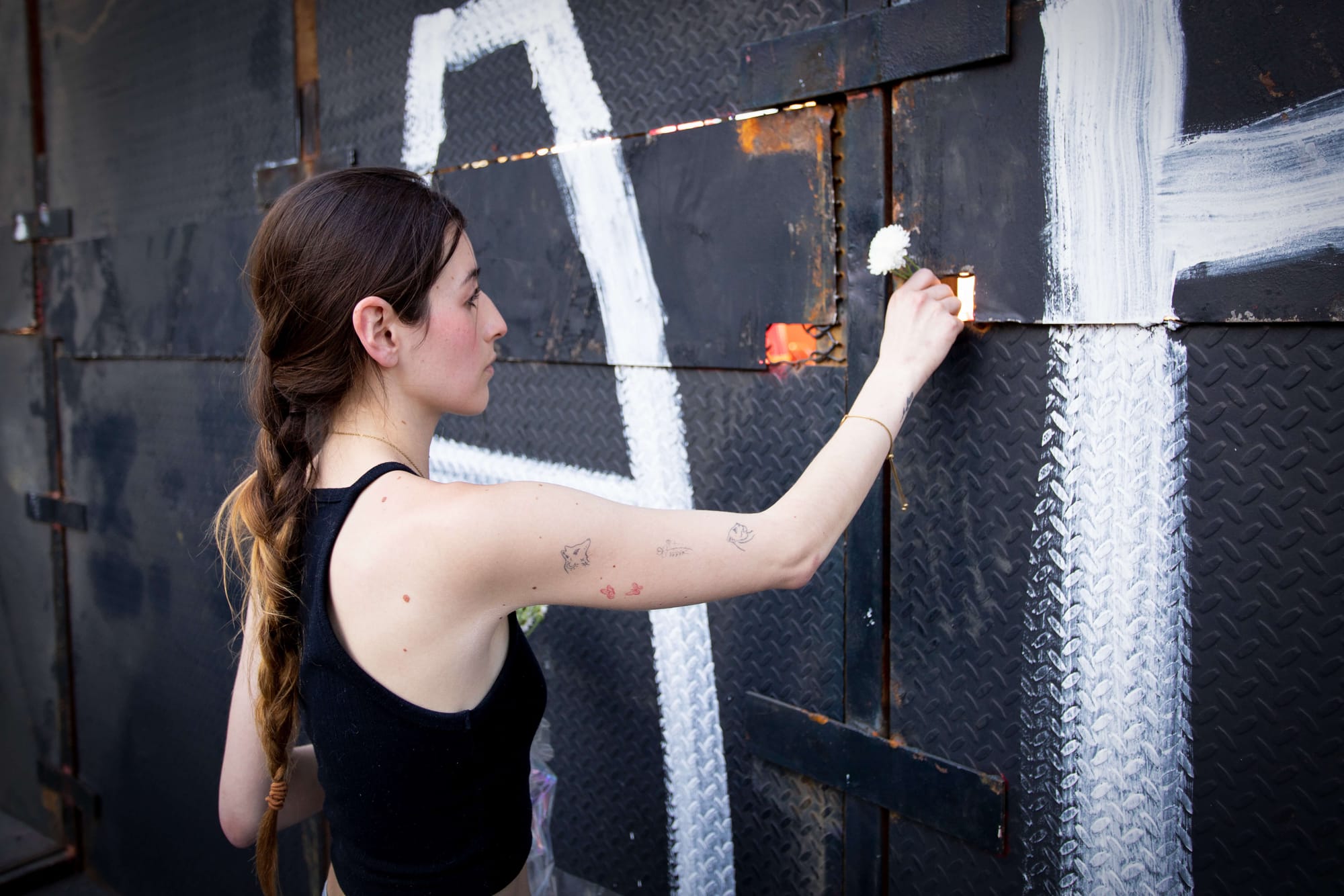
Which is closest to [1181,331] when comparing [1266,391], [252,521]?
[1266,391]

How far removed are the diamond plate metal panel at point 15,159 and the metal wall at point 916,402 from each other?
4.21ft

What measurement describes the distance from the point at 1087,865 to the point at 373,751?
3.75 feet

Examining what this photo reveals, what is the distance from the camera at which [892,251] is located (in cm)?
159

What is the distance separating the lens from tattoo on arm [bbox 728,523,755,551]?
129 centimetres

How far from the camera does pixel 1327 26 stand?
1.20 meters

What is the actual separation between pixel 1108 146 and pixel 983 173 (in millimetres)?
193

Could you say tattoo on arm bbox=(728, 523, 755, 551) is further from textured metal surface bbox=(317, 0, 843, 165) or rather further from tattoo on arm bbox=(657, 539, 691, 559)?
textured metal surface bbox=(317, 0, 843, 165)

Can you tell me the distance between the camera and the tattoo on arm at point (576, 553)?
126 centimetres

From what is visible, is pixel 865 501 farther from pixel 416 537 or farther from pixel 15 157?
pixel 15 157

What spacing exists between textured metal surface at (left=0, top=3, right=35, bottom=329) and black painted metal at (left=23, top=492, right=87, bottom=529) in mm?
714

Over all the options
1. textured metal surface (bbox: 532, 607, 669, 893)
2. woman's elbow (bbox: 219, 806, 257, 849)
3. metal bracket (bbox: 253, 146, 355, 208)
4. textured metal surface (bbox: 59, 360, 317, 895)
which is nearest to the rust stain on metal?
textured metal surface (bbox: 532, 607, 669, 893)

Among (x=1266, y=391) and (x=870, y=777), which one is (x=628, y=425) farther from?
(x=1266, y=391)

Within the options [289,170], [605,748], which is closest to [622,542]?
[605,748]

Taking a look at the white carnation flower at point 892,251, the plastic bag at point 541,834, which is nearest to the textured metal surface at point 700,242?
the white carnation flower at point 892,251
